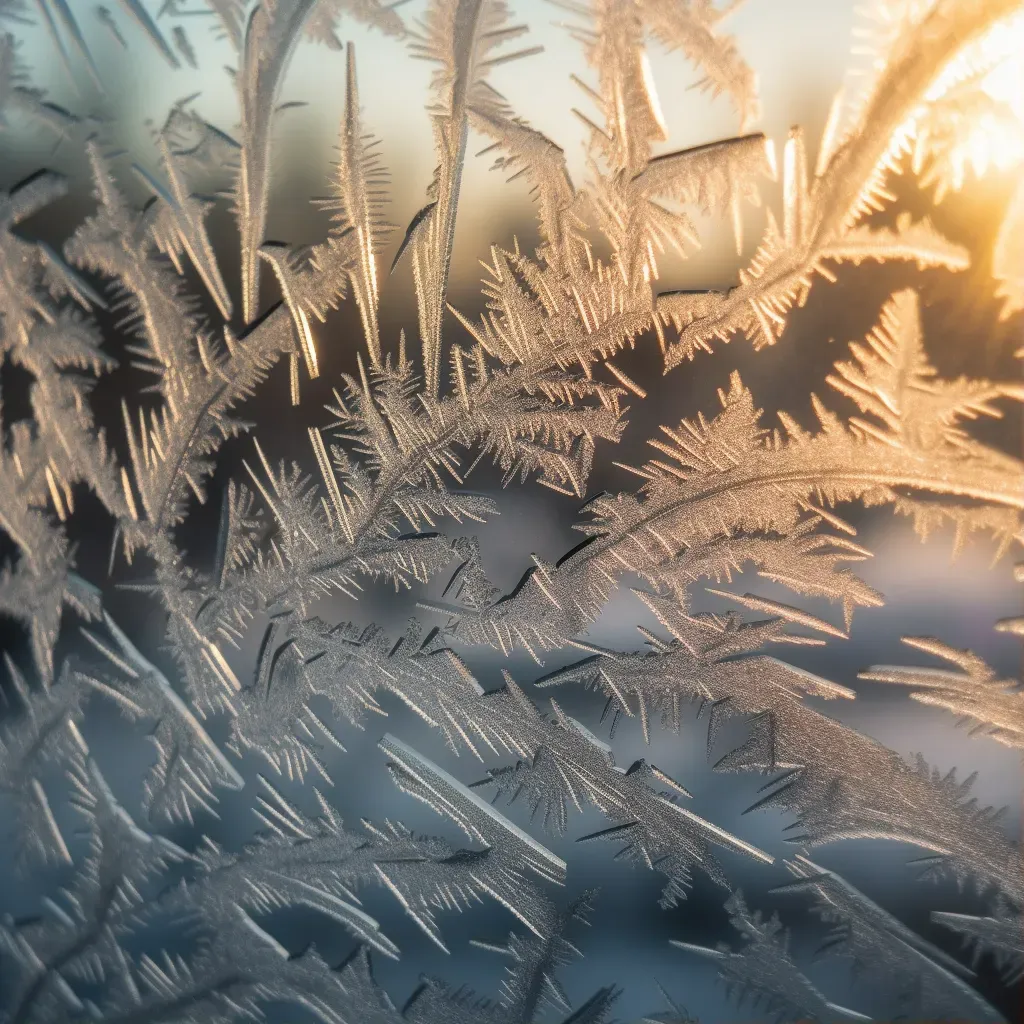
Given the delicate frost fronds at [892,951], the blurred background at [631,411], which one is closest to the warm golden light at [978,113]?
the blurred background at [631,411]

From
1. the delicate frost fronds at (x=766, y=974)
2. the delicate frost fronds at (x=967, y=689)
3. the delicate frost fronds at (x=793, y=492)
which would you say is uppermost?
the delicate frost fronds at (x=793, y=492)

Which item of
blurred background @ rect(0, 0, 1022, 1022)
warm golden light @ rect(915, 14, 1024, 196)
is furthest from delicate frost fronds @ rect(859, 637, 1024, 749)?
warm golden light @ rect(915, 14, 1024, 196)

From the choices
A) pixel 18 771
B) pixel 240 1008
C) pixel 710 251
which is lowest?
pixel 240 1008

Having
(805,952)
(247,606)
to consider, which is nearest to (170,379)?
(247,606)

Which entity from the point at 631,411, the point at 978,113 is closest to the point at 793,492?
the point at 631,411

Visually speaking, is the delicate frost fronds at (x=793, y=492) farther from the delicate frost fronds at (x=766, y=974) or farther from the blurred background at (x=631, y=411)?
the delicate frost fronds at (x=766, y=974)

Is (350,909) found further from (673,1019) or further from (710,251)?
(710,251)

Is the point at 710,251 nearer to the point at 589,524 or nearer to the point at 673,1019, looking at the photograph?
the point at 589,524

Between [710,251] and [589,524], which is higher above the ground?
[710,251]

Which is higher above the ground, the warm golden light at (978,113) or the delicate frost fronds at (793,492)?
the warm golden light at (978,113)
